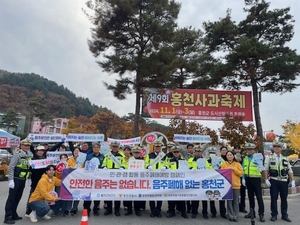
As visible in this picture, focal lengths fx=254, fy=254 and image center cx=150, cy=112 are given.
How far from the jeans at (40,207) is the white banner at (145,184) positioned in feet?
1.71

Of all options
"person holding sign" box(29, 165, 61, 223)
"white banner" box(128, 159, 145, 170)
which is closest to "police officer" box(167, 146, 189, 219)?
"white banner" box(128, 159, 145, 170)

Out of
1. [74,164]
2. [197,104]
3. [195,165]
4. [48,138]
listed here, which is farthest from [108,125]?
[195,165]

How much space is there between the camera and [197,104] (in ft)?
53.2

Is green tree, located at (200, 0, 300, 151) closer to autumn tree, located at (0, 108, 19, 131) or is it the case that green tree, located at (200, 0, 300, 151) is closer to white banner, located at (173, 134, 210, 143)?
white banner, located at (173, 134, 210, 143)

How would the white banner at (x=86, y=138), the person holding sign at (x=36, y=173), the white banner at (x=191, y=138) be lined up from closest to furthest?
the person holding sign at (x=36, y=173)
the white banner at (x=86, y=138)
the white banner at (x=191, y=138)

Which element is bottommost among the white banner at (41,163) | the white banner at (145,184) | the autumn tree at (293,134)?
the white banner at (145,184)

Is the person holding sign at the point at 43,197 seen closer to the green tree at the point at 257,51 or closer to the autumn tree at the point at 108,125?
the green tree at the point at 257,51

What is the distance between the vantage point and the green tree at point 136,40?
13969 mm

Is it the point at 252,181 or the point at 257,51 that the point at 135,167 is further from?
the point at 257,51

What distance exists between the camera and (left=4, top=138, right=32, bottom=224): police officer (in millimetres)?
5441

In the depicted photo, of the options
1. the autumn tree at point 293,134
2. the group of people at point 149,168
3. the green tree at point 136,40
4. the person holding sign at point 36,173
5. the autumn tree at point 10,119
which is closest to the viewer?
the group of people at point 149,168

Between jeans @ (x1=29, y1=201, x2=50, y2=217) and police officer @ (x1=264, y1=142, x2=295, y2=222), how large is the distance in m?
5.11

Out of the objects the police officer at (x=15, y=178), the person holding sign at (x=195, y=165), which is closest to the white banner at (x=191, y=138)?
the person holding sign at (x=195, y=165)

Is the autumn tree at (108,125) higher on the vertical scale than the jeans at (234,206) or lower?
higher
